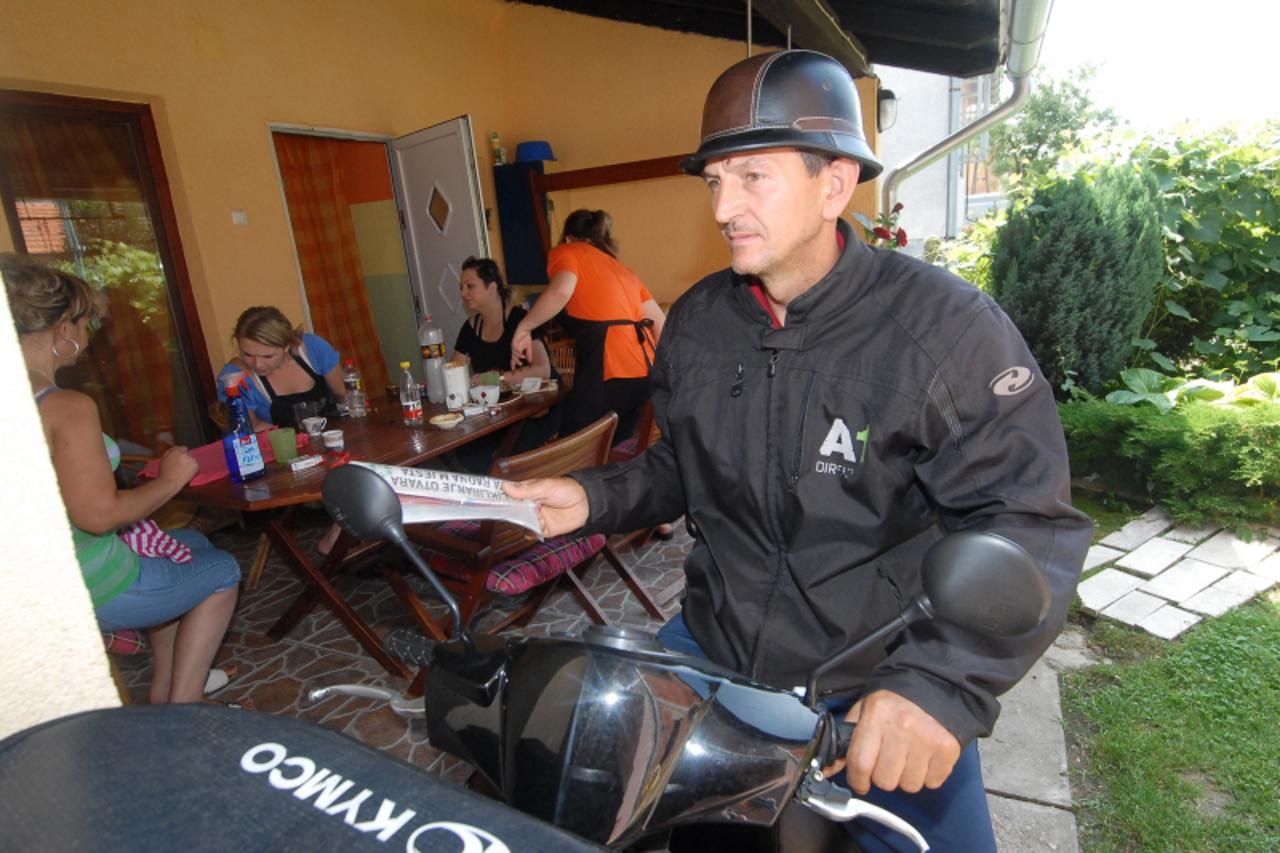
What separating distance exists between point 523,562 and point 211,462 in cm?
162

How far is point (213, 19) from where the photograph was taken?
5.34 metres

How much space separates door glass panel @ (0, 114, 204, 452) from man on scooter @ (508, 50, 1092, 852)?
4.27m

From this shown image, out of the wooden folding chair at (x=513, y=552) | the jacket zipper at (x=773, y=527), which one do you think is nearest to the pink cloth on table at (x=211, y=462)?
the wooden folding chair at (x=513, y=552)

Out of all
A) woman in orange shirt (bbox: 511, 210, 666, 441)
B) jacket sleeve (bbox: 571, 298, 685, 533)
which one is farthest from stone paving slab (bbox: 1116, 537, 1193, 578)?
jacket sleeve (bbox: 571, 298, 685, 533)

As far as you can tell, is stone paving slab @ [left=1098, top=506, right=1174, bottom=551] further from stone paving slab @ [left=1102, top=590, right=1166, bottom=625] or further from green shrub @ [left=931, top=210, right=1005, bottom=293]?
green shrub @ [left=931, top=210, right=1005, bottom=293]

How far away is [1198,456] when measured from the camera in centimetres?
417

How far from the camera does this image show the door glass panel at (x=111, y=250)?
454 cm

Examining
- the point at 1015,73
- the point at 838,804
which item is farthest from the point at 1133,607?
the point at 1015,73

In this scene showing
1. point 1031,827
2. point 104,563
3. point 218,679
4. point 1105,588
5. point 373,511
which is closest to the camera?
point 373,511

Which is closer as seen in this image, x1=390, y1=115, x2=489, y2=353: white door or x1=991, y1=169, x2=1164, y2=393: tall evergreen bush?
x1=991, y1=169, x2=1164, y2=393: tall evergreen bush

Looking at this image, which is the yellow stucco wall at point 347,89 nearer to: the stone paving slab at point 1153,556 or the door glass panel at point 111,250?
the door glass panel at point 111,250

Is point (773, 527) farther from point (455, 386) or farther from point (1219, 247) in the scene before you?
point (1219, 247)

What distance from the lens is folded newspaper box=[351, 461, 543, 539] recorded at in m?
1.07

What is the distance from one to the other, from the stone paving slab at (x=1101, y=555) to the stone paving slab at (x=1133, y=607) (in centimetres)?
34
